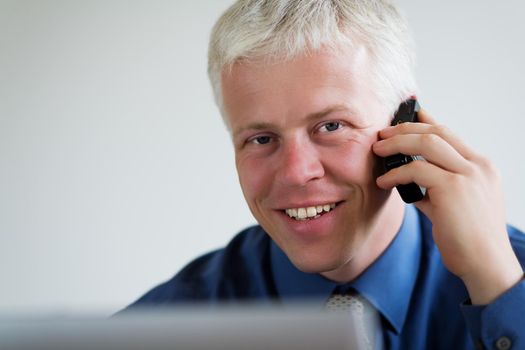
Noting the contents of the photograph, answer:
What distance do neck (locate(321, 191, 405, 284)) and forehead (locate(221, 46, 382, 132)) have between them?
250mm

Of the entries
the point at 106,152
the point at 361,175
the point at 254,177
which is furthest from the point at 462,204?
the point at 106,152

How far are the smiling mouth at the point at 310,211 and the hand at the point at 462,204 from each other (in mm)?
111

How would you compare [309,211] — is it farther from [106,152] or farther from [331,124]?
[106,152]

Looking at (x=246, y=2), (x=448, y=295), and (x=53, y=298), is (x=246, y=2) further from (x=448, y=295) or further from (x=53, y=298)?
(x=53, y=298)

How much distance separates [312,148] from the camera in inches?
47.6

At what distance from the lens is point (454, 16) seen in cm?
202

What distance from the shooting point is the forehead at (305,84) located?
3.86ft

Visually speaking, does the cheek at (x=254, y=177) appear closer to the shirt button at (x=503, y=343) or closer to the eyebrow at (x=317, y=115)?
the eyebrow at (x=317, y=115)

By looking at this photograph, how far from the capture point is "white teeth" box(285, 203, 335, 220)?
1.24 m

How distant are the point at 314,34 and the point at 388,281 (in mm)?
523

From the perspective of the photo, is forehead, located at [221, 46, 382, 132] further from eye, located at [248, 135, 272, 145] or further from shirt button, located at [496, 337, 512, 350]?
shirt button, located at [496, 337, 512, 350]

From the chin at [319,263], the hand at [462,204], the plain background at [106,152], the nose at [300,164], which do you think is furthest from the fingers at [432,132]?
the plain background at [106,152]

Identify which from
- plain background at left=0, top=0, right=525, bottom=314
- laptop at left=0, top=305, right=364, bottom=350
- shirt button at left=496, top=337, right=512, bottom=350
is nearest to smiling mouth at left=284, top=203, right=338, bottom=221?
shirt button at left=496, top=337, right=512, bottom=350

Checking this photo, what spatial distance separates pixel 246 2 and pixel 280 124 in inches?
10.8
